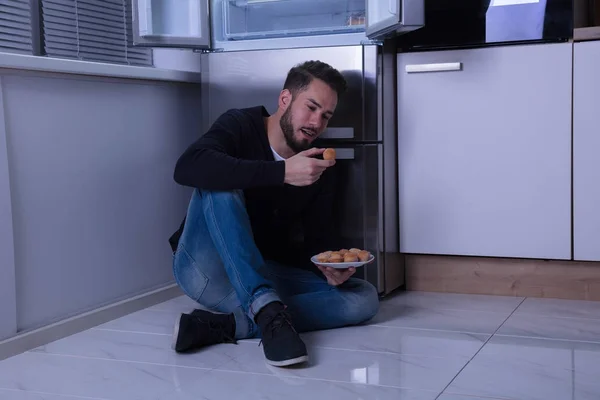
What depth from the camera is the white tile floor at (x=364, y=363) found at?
1.62 m

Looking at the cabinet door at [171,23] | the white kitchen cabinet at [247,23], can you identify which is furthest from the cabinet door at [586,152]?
the cabinet door at [171,23]

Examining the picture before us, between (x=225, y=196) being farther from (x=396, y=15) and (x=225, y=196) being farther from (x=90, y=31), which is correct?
(x=90, y=31)

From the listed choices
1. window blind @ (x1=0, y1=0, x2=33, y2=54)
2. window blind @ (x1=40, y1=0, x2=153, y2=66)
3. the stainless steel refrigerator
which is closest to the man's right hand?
the stainless steel refrigerator

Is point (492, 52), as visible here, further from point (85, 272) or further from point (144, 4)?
point (85, 272)

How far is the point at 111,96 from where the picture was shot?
229cm

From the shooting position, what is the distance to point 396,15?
2.11m

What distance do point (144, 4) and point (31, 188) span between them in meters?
0.80

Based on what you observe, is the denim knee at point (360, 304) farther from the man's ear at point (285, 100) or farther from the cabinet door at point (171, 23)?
the cabinet door at point (171, 23)

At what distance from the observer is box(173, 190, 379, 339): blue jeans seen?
193 cm

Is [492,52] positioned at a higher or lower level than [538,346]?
higher

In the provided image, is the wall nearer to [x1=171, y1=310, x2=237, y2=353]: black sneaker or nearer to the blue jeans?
the blue jeans

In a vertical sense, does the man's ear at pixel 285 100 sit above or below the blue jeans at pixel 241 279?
above

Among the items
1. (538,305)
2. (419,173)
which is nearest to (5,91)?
(419,173)

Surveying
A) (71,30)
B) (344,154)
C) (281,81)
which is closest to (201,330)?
(344,154)
